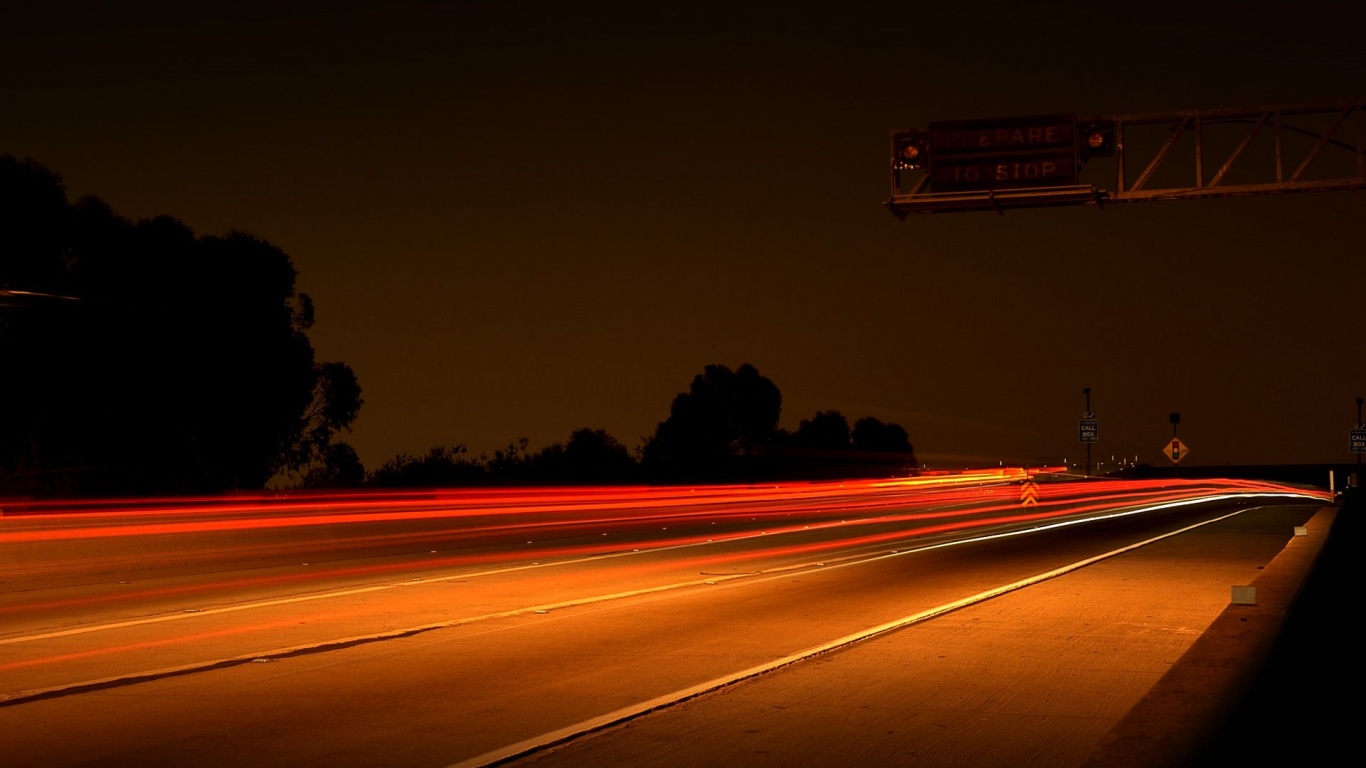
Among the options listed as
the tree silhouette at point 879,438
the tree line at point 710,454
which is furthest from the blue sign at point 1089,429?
the tree silhouette at point 879,438

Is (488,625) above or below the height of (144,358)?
below

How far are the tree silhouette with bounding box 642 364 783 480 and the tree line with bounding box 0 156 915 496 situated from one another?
52812mm

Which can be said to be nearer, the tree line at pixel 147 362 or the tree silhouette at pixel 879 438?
the tree line at pixel 147 362

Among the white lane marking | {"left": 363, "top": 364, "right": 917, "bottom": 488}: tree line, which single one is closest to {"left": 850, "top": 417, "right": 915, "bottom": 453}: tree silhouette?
{"left": 363, "top": 364, "right": 917, "bottom": 488}: tree line

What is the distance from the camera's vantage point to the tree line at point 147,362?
123 feet

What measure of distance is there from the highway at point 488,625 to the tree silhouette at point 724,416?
2723 inches

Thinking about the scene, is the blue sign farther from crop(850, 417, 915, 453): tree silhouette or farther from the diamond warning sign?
crop(850, 417, 915, 453): tree silhouette

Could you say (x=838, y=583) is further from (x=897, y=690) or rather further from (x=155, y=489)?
(x=155, y=489)

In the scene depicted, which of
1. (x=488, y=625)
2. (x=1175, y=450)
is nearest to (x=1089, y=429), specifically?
(x=1175, y=450)

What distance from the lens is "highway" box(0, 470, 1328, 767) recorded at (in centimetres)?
890

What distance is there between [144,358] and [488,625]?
29.4m

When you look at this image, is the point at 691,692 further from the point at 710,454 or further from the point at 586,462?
the point at 710,454

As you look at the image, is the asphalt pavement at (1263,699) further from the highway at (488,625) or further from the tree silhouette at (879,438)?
the tree silhouette at (879,438)

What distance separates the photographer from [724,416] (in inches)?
4259
